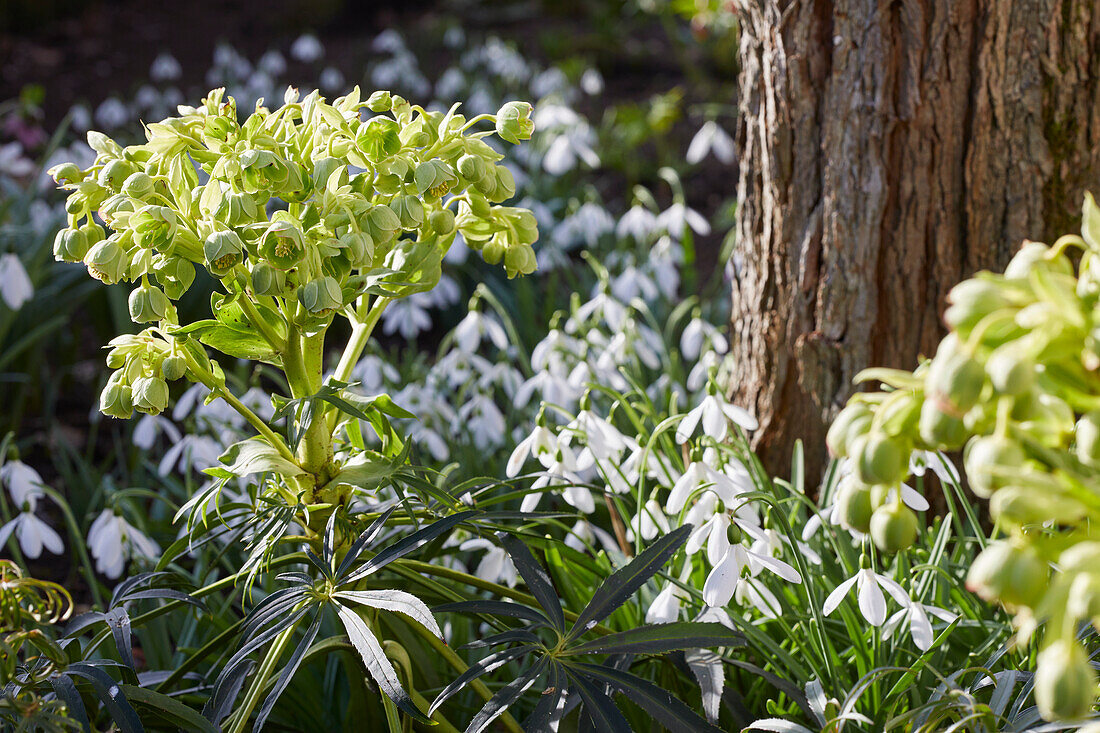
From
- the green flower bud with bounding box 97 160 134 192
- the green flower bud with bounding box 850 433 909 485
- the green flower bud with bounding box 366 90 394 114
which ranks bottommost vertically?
the green flower bud with bounding box 850 433 909 485

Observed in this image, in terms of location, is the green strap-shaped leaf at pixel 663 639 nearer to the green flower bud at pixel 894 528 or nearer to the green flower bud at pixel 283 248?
the green flower bud at pixel 894 528

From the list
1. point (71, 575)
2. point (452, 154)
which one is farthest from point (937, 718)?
point (71, 575)

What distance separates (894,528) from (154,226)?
0.78 m

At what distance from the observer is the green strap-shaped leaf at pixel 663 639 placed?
3.43 feet

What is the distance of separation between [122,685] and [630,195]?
3.53m

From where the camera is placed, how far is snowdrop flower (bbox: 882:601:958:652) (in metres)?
1.15

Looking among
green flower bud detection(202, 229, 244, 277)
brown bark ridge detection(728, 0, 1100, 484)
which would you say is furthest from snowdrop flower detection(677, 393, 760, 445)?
green flower bud detection(202, 229, 244, 277)

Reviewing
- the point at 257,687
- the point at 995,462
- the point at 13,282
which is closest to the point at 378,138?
the point at 257,687

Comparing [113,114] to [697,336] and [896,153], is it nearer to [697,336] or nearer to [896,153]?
[697,336]

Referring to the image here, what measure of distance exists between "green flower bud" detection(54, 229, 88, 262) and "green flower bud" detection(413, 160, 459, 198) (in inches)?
14.6

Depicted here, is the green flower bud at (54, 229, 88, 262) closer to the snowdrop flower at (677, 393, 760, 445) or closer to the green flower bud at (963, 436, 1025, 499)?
the snowdrop flower at (677, 393, 760, 445)

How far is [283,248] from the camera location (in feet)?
3.19

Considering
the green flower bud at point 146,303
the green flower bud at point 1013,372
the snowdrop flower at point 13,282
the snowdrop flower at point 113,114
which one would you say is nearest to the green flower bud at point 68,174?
the green flower bud at point 146,303

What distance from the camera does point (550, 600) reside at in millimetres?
1089
